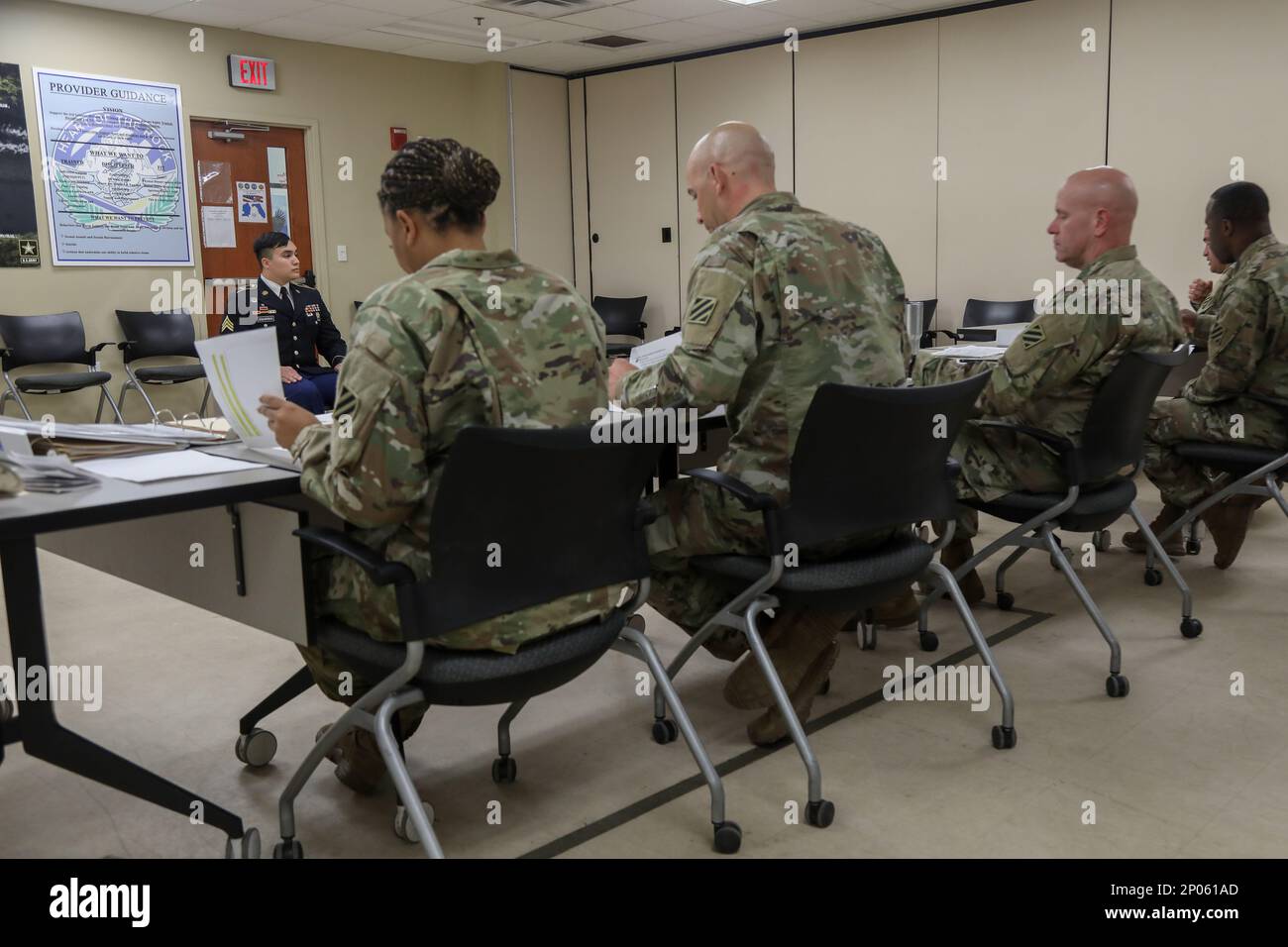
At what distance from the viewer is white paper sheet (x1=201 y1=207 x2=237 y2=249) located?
7.15 meters

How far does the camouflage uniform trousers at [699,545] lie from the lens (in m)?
2.29

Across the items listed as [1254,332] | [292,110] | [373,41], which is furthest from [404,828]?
[373,41]

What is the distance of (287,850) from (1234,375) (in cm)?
317

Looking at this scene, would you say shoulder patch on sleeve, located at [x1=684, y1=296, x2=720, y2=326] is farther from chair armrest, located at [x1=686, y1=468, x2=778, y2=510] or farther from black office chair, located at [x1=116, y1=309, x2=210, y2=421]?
black office chair, located at [x1=116, y1=309, x2=210, y2=421]

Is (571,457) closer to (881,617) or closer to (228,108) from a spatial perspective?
(881,617)

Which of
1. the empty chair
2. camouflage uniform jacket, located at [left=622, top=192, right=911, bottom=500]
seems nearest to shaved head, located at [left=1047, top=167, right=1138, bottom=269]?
camouflage uniform jacket, located at [left=622, top=192, right=911, bottom=500]

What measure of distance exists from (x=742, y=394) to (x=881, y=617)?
1.03 meters

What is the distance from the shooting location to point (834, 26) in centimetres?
742

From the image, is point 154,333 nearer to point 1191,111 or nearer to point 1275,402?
point 1275,402

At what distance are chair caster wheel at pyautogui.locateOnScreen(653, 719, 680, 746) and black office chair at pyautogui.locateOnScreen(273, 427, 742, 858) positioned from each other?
2.03 feet

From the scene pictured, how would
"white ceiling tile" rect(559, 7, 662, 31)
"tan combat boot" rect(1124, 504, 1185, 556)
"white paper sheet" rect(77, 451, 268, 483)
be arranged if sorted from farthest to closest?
"white ceiling tile" rect(559, 7, 662, 31) < "tan combat boot" rect(1124, 504, 1185, 556) < "white paper sheet" rect(77, 451, 268, 483)

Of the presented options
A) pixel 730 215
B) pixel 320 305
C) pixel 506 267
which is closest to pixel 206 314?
pixel 320 305

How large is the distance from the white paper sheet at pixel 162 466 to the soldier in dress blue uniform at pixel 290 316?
3103mm

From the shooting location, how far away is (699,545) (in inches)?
93.0
